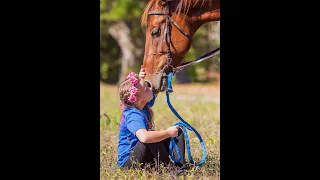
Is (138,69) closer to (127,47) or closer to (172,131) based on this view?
(127,47)

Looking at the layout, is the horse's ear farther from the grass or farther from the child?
the grass

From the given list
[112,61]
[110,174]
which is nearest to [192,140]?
[110,174]

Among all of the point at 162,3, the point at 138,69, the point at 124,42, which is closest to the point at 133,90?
the point at 162,3

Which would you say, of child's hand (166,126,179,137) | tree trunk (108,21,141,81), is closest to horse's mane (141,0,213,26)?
child's hand (166,126,179,137)

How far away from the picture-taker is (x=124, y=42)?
604 inches

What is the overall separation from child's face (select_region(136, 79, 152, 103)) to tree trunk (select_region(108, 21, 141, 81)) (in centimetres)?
1134

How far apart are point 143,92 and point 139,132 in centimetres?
38

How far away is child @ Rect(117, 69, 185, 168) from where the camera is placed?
3572mm

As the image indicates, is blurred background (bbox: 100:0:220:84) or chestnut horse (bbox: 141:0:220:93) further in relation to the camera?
blurred background (bbox: 100:0:220:84)

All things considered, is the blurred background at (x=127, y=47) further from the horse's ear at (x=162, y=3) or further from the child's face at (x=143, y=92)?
the child's face at (x=143, y=92)

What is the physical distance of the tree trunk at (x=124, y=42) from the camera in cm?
1523
